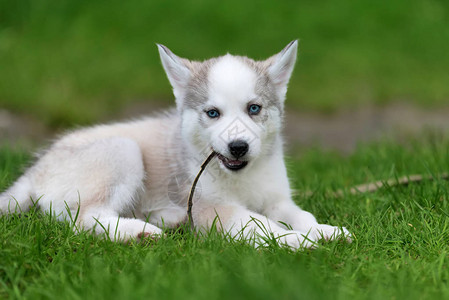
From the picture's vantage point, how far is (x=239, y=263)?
2.99 metres

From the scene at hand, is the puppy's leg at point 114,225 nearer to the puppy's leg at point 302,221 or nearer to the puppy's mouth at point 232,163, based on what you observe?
the puppy's mouth at point 232,163

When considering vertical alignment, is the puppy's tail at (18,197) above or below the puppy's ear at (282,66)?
below

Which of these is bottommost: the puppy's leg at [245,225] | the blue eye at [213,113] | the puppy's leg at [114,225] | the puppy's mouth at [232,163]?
the puppy's leg at [245,225]

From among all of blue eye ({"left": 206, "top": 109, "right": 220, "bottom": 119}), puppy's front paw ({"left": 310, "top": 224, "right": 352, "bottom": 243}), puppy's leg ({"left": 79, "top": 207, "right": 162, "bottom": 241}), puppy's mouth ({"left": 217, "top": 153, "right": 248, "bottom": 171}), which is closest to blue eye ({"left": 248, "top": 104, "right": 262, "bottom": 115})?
blue eye ({"left": 206, "top": 109, "right": 220, "bottom": 119})

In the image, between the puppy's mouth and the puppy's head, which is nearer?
the puppy's head

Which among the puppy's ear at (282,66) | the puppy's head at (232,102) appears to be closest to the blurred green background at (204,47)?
the puppy's head at (232,102)

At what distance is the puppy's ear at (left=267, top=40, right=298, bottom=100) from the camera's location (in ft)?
13.4

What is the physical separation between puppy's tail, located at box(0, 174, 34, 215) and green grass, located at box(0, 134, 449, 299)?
24cm

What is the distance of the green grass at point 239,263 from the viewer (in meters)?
2.63

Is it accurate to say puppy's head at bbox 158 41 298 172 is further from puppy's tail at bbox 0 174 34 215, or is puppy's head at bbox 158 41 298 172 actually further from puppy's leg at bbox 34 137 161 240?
puppy's tail at bbox 0 174 34 215

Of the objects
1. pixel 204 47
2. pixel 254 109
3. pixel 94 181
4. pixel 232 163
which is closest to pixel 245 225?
pixel 232 163

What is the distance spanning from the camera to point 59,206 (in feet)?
13.0

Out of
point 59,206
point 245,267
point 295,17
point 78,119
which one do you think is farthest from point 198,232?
point 295,17

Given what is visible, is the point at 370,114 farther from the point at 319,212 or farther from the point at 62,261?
the point at 62,261
